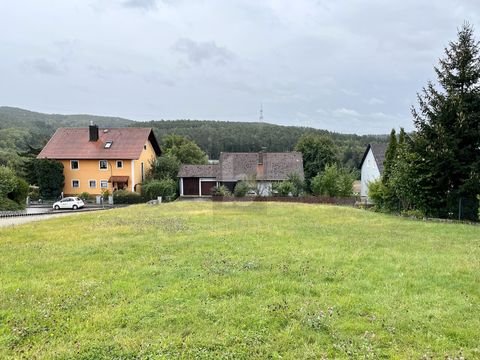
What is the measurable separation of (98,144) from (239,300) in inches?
1911

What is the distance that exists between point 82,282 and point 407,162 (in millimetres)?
18236

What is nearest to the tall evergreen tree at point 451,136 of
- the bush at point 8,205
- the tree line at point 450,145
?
the tree line at point 450,145

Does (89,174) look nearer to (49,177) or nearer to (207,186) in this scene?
(49,177)

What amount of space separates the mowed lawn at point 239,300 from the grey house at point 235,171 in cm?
3911

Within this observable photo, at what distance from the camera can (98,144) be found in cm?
5006

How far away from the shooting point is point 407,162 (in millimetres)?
20359

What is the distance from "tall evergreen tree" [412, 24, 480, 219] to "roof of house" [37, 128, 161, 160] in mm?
35645

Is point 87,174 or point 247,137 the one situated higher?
point 247,137

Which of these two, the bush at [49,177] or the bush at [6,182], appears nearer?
the bush at [6,182]

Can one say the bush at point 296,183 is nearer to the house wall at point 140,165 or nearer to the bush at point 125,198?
the bush at point 125,198

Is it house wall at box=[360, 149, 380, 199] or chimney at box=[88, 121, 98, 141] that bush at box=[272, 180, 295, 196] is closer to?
house wall at box=[360, 149, 380, 199]

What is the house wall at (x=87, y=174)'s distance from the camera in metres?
48.5

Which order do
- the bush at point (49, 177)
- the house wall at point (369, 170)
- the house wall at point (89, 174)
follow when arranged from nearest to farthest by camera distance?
the bush at point (49, 177) → the house wall at point (369, 170) → the house wall at point (89, 174)

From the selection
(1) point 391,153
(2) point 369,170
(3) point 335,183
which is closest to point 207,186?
(3) point 335,183
